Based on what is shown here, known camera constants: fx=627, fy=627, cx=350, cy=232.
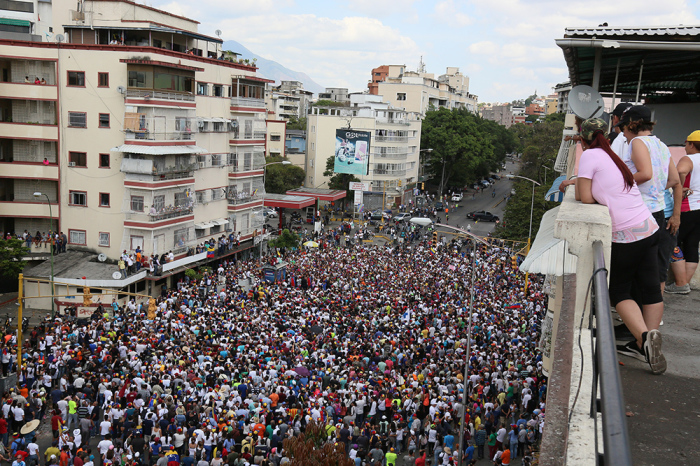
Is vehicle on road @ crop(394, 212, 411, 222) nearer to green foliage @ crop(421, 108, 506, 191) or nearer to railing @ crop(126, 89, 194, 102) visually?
green foliage @ crop(421, 108, 506, 191)

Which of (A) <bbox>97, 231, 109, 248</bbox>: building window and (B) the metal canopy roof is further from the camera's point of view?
(A) <bbox>97, 231, 109, 248</bbox>: building window

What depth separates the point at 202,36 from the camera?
131 ft

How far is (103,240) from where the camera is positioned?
3541 centimetres

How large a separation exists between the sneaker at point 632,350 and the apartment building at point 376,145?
61574mm

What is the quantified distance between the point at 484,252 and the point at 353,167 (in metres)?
21.1

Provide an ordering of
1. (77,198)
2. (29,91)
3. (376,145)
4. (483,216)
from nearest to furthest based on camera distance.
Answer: (29,91)
(77,198)
(483,216)
(376,145)

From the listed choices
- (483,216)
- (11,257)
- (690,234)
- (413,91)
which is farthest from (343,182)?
(690,234)

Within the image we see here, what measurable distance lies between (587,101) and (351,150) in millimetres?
48322

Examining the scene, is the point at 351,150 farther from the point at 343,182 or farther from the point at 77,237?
the point at 77,237

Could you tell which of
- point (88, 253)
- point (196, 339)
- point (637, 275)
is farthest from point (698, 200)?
point (88, 253)

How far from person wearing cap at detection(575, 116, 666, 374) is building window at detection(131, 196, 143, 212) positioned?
105 feet

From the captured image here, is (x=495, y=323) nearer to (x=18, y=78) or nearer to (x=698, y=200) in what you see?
(x=698, y=200)

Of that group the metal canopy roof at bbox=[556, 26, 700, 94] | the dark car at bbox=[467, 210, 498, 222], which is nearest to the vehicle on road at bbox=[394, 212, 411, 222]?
the dark car at bbox=[467, 210, 498, 222]

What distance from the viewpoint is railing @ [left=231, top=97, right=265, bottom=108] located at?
42875 mm
